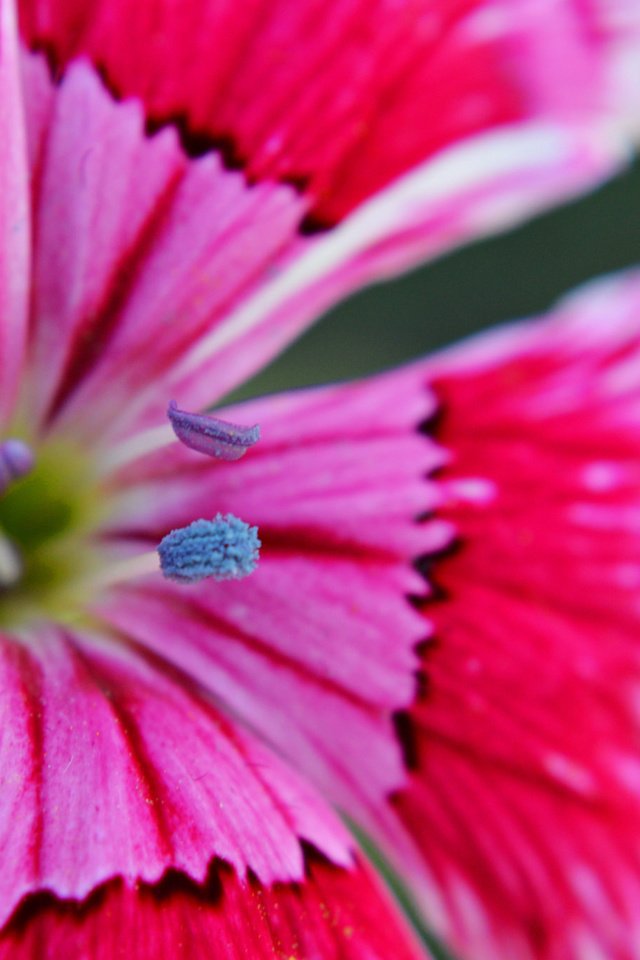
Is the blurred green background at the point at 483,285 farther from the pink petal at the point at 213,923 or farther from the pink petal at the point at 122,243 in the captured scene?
the pink petal at the point at 213,923

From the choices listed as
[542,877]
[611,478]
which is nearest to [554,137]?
[611,478]

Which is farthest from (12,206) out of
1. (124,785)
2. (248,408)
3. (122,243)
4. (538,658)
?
(538,658)

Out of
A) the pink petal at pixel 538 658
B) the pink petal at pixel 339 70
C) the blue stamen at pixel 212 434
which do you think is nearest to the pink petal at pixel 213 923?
the pink petal at pixel 538 658

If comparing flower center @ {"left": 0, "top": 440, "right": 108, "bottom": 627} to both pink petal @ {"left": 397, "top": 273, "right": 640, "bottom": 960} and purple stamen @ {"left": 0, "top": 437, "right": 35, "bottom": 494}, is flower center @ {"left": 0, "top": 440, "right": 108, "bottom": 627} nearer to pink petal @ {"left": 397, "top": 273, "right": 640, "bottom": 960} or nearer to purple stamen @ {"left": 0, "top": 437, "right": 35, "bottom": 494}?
purple stamen @ {"left": 0, "top": 437, "right": 35, "bottom": 494}

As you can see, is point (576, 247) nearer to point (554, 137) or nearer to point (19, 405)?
point (554, 137)

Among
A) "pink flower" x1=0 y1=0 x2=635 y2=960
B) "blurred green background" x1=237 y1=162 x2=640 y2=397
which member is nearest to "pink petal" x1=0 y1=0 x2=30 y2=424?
"pink flower" x1=0 y1=0 x2=635 y2=960

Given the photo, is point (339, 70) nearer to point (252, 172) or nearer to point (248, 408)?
point (252, 172)
